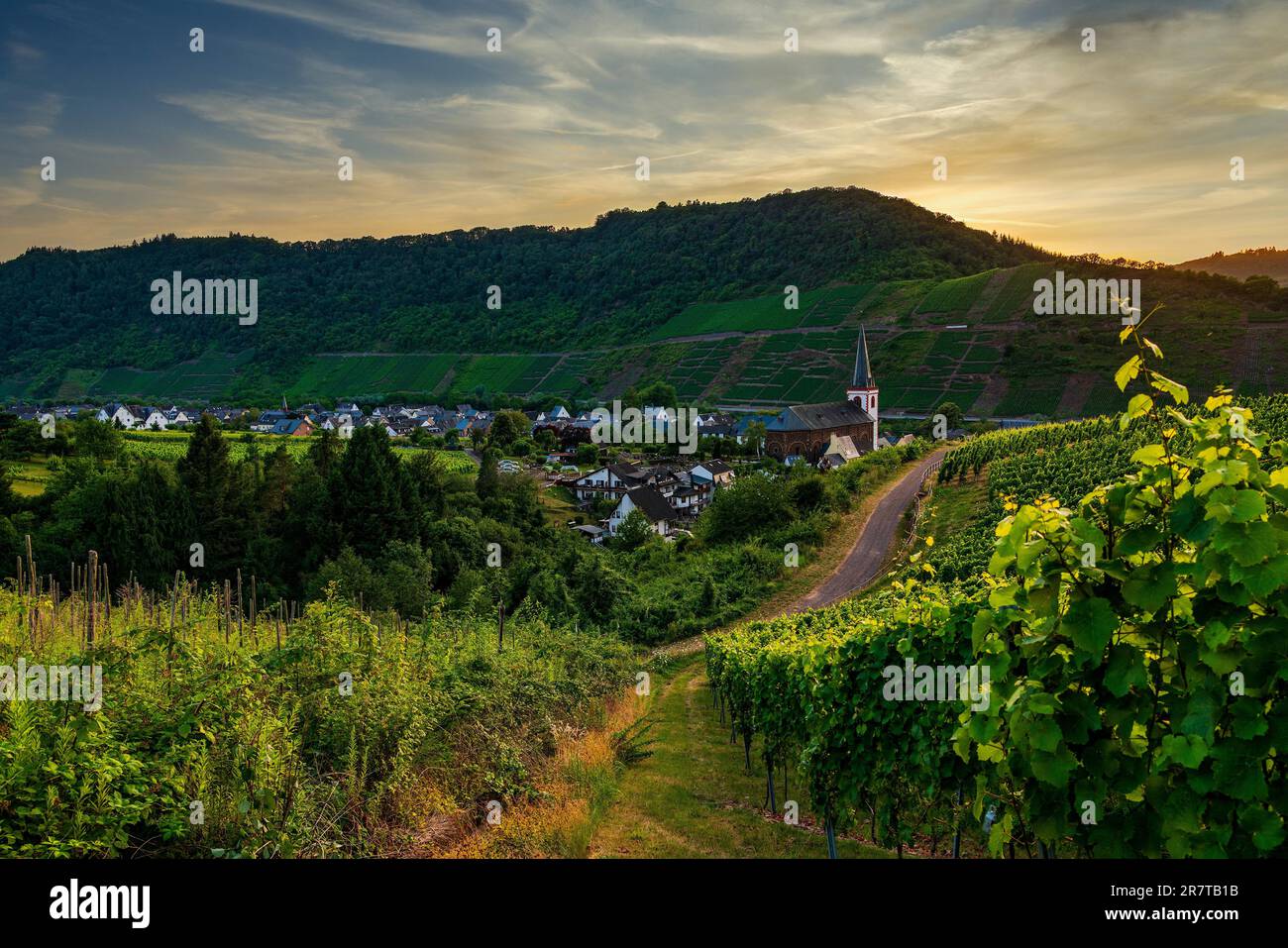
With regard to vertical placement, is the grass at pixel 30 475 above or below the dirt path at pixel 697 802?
above

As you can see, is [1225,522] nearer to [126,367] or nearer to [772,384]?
[772,384]

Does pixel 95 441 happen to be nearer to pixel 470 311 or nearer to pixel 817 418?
pixel 817 418

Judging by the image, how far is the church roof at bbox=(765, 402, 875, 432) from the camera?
301 ft

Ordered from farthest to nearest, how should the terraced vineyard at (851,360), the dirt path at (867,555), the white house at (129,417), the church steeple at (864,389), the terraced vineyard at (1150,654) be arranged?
the white house at (129,417), the terraced vineyard at (851,360), the church steeple at (864,389), the dirt path at (867,555), the terraced vineyard at (1150,654)

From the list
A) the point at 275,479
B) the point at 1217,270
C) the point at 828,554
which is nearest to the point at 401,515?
the point at 275,479

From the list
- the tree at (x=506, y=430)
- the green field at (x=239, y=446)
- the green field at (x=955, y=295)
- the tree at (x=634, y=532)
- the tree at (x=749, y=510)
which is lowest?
the tree at (x=634, y=532)

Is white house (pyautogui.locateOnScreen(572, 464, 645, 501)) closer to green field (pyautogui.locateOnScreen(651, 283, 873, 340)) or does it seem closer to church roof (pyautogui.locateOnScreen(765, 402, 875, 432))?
church roof (pyautogui.locateOnScreen(765, 402, 875, 432))

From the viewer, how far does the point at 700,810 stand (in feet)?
44.9

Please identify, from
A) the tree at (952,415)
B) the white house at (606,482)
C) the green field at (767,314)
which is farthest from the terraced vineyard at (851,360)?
the white house at (606,482)

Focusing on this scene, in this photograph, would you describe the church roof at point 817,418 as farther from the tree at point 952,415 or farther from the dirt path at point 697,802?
the dirt path at point 697,802

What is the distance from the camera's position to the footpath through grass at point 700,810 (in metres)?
11.5

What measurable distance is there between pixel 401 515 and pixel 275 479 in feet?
29.9

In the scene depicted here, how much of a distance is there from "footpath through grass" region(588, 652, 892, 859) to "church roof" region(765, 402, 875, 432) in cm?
7288

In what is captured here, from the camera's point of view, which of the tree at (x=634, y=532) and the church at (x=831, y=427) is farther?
the church at (x=831, y=427)
